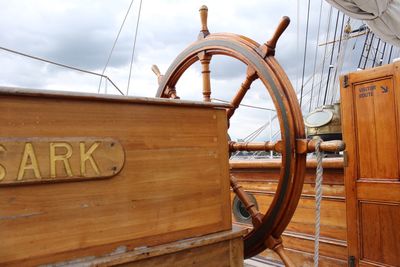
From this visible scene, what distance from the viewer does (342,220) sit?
2361 millimetres

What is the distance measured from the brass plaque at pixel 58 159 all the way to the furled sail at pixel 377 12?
1.71m

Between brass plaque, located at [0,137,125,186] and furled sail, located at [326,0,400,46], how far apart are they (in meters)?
1.71

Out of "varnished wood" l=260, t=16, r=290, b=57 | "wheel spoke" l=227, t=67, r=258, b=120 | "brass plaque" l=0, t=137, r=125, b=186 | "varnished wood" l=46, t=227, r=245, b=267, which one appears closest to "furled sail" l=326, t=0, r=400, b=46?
"varnished wood" l=260, t=16, r=290, b=57

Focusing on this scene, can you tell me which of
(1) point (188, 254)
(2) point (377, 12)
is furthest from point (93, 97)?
(2) point (377, 12)

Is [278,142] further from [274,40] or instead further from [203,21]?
[203,21]

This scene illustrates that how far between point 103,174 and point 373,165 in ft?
5.67

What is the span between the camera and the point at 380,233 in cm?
217

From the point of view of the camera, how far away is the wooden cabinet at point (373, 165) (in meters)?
2.14

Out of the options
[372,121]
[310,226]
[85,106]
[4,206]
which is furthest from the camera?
[310,226]

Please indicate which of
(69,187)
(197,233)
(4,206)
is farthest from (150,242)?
(4,206)

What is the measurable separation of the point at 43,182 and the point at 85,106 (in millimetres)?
225

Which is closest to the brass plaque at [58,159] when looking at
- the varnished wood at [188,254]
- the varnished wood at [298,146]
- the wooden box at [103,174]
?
the wooden box at [103,174]

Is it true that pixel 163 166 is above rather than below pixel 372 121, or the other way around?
below

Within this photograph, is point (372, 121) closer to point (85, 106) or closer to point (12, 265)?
point (85, 106)
